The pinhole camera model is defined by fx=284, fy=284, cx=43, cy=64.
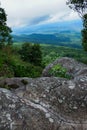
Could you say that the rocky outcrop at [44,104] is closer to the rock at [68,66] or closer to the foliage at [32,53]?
the rock at [68,66]

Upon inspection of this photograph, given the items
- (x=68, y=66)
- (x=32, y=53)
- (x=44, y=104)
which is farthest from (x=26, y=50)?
(x=44, y=104)

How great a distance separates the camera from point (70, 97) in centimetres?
1376

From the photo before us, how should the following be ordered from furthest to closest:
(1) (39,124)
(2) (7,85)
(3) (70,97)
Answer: (2) (7,85) < (3) (70,97) < (1) (39,124)

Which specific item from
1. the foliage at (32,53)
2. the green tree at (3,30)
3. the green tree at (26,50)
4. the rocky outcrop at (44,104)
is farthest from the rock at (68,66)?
the green tree at (26,50)

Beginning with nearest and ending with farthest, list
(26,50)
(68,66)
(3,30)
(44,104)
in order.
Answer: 1. (44,104)
2. (68,66)
3. (3,30)
4. (26,50)

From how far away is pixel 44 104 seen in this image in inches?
532

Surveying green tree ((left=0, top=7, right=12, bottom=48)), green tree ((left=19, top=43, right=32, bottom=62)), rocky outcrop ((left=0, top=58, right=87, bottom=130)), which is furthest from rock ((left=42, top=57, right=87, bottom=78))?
green tree ((left=19, top=43, right=32, bottom=62))

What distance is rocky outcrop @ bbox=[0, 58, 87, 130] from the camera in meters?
12.4

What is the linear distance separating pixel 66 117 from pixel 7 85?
3.64 m

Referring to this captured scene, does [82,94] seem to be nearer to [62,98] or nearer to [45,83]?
[62,98]

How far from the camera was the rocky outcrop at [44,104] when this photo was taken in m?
12.4

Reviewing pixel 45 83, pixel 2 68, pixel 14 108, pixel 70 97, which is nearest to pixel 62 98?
pixel 70 97

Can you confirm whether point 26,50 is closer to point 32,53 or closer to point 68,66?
point 32,53

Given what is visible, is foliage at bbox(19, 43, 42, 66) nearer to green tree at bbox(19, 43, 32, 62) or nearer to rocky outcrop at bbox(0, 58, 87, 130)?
green tree at bbox(19, 43, 32, 62)
